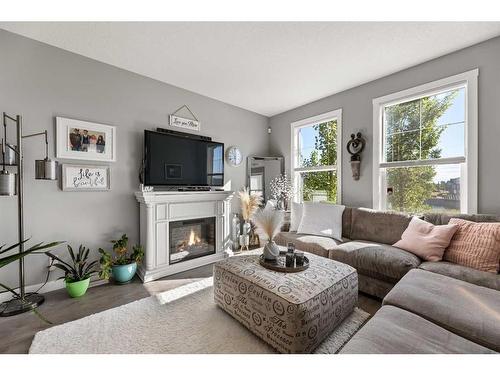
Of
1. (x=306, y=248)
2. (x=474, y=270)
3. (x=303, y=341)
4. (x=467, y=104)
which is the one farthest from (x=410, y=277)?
(x=467, y=104)

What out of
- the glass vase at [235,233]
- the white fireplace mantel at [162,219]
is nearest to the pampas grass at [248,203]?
the glass vase at [235,233]

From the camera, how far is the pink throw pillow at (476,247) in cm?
176

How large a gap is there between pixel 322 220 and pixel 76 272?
2.90 m

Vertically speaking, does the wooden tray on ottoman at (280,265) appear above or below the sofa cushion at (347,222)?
below

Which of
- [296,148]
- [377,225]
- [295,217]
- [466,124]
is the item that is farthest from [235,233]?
[466,124]

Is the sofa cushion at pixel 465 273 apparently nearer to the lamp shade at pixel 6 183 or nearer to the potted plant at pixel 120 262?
the potted plant at pixel 120 262

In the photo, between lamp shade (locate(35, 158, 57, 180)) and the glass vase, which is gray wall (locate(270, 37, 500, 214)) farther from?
lamp shade (locate(35, 158, 57, 180))

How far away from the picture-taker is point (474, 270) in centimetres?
174

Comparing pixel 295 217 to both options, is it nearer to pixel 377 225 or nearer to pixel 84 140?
pixel 377 225

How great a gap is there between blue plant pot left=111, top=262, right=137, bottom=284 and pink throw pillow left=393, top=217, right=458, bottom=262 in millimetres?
2970

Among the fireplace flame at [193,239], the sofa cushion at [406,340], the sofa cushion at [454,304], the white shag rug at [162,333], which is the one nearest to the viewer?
the sofa cushion at [406,340]

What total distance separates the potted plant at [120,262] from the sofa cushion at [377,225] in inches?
107
